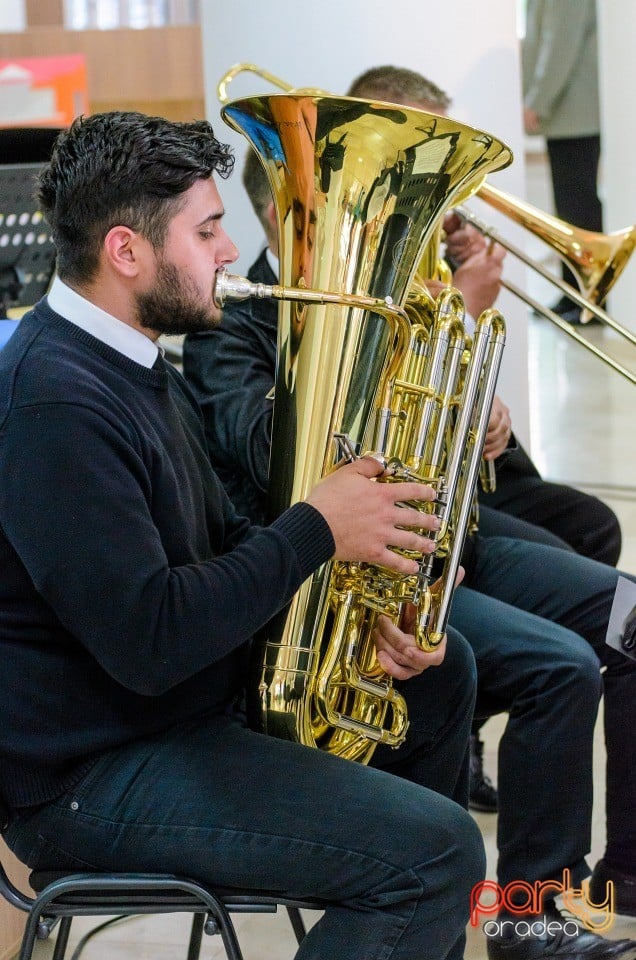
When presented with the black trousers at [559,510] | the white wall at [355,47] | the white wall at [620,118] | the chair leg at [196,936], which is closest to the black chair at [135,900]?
the chair leg at [196,936]

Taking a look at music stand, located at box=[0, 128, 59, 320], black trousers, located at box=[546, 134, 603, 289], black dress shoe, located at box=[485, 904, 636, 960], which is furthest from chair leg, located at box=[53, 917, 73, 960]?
black trousers, located at box=[546, 134, 603, 289]

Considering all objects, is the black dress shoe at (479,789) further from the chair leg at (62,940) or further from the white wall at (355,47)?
the white wall at (355,47)

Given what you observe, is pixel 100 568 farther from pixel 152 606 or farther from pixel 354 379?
pixel 354 379

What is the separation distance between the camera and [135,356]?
129 cm

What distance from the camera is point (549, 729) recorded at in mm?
1682

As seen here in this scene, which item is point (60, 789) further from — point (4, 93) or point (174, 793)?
point (4, 93)

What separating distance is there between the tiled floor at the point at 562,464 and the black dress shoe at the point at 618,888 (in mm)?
41

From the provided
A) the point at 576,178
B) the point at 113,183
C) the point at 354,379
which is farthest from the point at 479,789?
the point at 576,178

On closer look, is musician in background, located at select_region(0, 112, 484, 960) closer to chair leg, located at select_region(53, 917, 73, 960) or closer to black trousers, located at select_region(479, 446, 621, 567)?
chair leg, located at select_region(53, 917, 73, 960)

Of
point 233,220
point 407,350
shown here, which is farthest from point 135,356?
point 233,220

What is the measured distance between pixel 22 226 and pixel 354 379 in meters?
0.73

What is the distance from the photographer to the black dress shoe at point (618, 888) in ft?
5.78

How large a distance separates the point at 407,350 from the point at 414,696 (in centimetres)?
42

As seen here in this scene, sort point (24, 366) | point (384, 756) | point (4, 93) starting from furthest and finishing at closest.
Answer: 1. point (4, 93)
2. point (384, 756)
3. point (24, 366)
